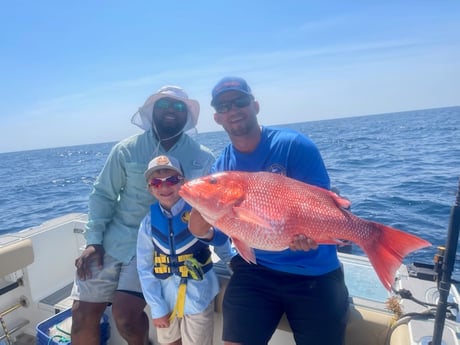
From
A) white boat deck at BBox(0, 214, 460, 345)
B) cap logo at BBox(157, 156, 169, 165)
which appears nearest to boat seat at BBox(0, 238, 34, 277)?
white boat deck at BBox(0, 214, 460, 345)

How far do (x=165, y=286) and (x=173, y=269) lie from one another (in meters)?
0.17

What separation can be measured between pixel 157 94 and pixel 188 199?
169 cm

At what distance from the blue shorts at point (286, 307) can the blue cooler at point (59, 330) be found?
154 centimetres

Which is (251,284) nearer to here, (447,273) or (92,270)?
(447,273)

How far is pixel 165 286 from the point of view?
107 inches

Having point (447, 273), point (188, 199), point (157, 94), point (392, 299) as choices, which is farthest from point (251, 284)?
point (157, 94)

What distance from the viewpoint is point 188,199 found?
2164 mm

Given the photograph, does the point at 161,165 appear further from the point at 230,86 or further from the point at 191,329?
the point at 191,329

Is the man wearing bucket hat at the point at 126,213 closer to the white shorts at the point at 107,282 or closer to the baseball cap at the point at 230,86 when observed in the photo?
the white shorts at the point at 107,282

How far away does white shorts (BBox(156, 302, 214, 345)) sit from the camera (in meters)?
2.62

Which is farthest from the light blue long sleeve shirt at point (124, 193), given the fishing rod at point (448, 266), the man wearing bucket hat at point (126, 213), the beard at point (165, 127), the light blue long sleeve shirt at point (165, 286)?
the fishing rod at point (448, 266)

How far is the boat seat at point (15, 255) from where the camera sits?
3.46 metres

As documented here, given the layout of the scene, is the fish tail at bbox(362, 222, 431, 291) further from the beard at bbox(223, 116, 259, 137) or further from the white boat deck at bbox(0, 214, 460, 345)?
the beard at bbox(223, 116, 259, 137)

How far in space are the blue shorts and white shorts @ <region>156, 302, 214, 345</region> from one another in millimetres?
239
